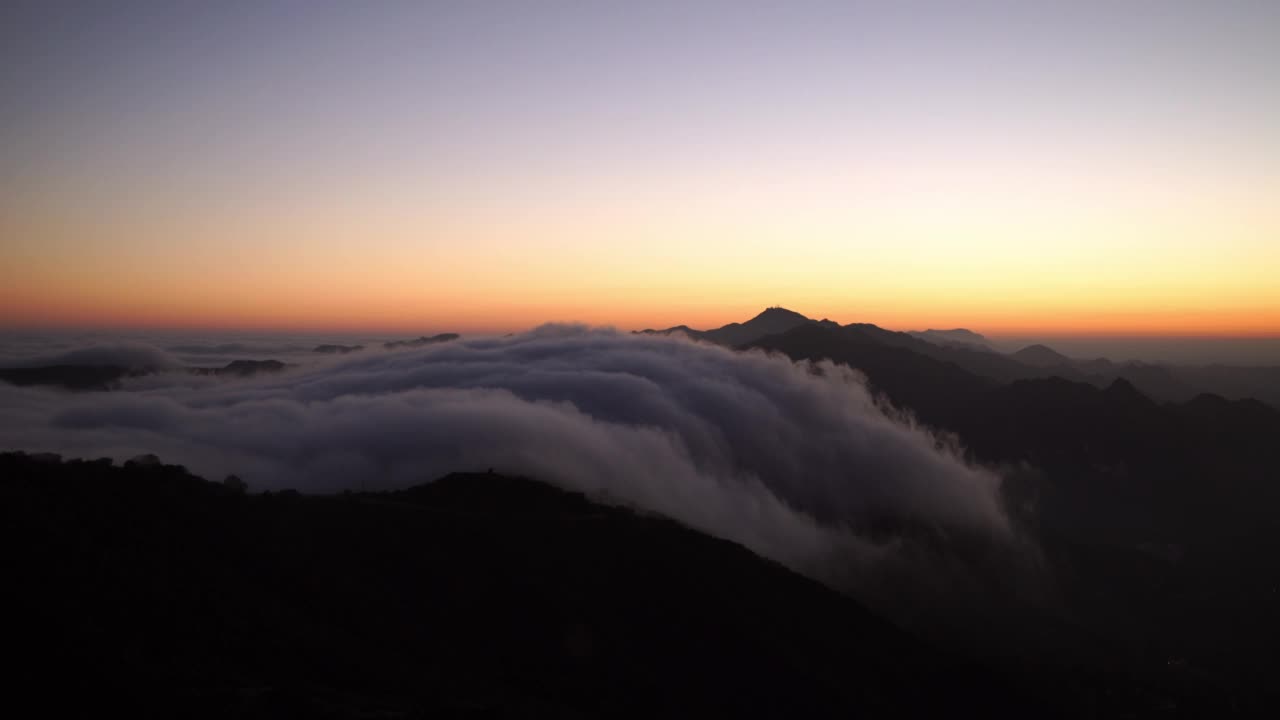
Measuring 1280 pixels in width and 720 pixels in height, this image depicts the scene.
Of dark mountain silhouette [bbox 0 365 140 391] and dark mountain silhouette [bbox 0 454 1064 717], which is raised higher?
dark mountain silhouette [bbox 0 365 140 391]

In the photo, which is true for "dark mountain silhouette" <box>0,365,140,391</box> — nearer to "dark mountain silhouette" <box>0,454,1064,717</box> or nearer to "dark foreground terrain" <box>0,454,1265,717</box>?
"dark mountain silhouette" <box>0,454,1064,717</box>

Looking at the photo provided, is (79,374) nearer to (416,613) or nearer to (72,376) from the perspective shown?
(72,376)

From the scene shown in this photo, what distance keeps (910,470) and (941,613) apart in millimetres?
58629

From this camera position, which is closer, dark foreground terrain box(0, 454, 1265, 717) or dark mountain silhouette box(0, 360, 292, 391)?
dark foreground terrain box(0, 454, 1265, 717)

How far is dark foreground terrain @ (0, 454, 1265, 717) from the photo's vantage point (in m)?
36.4

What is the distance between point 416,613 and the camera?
56000mm

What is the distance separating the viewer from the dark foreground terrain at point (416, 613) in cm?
3641

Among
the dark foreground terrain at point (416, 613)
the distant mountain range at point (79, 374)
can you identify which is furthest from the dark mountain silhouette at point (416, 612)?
the distant mountain range at point (79, 374)

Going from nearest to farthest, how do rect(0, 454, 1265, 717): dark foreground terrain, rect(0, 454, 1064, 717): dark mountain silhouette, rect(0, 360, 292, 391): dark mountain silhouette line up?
1. rect(0, 454, 1265, 717): dark foreground terrain
2. rect(0, 454, 1064, 717): dark mountain silhouette
3. rect(0, 360, 292, 391): dark mountain silhouette

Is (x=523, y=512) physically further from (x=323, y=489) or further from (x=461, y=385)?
(x=461, y=385)

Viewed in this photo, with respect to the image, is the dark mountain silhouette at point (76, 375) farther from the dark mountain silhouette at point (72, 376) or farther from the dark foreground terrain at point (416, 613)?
the dark foreground terrain at point (416, 613)

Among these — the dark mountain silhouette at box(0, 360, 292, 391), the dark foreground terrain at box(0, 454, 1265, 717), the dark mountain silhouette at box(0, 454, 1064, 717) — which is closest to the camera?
the dark foreground terrain at box(0, 454, 1265, 717)

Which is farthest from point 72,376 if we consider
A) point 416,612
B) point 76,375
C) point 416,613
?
point 416,613

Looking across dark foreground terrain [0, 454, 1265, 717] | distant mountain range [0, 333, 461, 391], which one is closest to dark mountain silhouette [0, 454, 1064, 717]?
dark foreground terrain [0, 454, 1265, 717]
